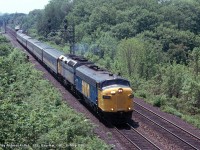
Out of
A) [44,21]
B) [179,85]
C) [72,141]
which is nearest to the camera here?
[72,141]

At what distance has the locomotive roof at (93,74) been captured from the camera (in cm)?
2484

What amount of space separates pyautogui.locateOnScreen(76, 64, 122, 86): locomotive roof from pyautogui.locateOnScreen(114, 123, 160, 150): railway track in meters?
3.39

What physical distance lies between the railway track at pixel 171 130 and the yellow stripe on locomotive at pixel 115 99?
2551 mm

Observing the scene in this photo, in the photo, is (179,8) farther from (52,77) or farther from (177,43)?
(52,77)

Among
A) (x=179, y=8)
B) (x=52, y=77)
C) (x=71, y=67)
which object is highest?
(x=179, y=8)

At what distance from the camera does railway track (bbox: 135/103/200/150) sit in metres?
21.4

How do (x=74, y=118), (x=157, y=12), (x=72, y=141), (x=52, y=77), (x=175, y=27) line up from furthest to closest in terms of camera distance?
1. (x=157, y=12)
2. (x=175, y=27)
3. (x=52, y=77)
4. (x=74, y=118)
5. (x=72, y=141)

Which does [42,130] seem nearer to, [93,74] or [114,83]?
[114,83]

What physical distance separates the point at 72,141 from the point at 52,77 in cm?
2579

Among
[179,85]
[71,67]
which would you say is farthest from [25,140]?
[179,85]

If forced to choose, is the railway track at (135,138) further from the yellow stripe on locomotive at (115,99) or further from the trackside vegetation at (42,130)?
the trackside vegetation at (42,130)

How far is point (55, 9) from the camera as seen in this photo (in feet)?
419

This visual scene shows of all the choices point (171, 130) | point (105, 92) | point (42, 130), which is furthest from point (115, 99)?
point (42, 130)

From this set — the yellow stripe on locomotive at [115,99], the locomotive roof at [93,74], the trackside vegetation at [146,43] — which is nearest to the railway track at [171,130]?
the trackside vegetation at [146,43]
